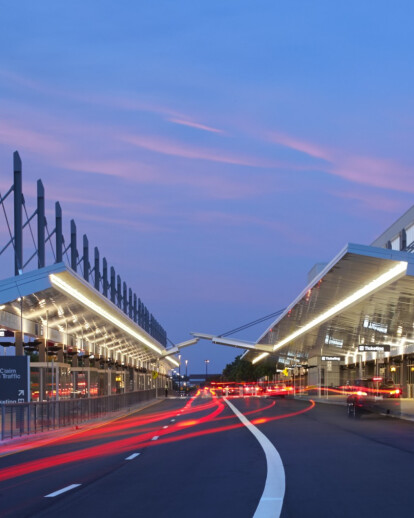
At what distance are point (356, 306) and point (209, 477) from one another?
35191mm

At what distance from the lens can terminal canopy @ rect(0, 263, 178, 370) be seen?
31.2m

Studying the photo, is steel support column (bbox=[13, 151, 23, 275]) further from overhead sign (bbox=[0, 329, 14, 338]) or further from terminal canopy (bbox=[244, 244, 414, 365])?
terminal canopy (bbox=[244, 244, 414, 365])

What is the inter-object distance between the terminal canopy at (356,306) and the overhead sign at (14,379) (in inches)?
481

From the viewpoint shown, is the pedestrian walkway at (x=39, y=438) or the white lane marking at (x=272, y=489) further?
the pedestrian walkway at (x=39, y=438)

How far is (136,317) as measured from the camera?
114 m

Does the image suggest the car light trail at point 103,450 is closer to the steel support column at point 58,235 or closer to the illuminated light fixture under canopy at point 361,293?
the illuminated light fixture under canopy at point 361,293

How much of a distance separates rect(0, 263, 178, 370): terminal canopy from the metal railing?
3.53 m

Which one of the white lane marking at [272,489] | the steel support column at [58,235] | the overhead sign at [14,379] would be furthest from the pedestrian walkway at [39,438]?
the steel support column at [58,235]

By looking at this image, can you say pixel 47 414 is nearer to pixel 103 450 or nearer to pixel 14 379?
pixel 14 379

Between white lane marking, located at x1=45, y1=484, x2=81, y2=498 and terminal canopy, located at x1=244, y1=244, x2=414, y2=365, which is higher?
terminal canopy, located at x1=244, y1=244, x2=414, y2=365

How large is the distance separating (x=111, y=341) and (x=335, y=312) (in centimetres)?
1955

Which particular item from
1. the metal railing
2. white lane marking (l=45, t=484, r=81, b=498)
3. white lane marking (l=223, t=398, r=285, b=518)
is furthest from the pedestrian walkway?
white lane marking (l=45, t=484, r=81, b=498)

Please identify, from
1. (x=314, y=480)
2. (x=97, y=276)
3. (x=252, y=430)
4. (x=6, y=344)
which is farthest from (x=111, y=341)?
(x=314, y=480)

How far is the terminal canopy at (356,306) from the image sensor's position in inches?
1364
